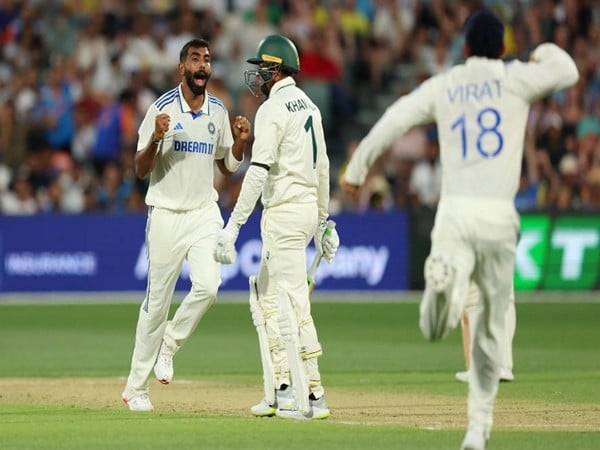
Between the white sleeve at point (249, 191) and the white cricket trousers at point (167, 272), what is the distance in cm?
93

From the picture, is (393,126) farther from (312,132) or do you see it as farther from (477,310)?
(312,132)

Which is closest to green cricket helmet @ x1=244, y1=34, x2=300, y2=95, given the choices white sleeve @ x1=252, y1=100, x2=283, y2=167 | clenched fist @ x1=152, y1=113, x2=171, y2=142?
white sleeve @ x1=252, y1=100, x2=283, y2=167

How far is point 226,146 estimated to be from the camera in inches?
456

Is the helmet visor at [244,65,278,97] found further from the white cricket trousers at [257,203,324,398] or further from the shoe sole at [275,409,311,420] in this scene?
the shoe sole at [275,409,311,420]

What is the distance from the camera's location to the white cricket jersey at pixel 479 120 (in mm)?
8273

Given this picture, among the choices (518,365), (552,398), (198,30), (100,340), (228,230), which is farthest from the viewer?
(198,30)

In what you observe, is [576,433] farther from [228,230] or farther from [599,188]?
[599,188]

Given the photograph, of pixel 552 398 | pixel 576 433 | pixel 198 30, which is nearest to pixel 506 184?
pixel 576 433

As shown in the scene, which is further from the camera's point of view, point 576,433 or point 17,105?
point 17,105

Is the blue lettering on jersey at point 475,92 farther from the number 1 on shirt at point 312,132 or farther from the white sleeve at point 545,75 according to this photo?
the number 1 on shirt at point 312,132

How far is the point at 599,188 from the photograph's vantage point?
78.5 ft

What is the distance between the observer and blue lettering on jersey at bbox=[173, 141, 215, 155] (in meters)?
11.3

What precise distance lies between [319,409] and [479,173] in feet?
9.27

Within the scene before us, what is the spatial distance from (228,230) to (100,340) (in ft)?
24.3
